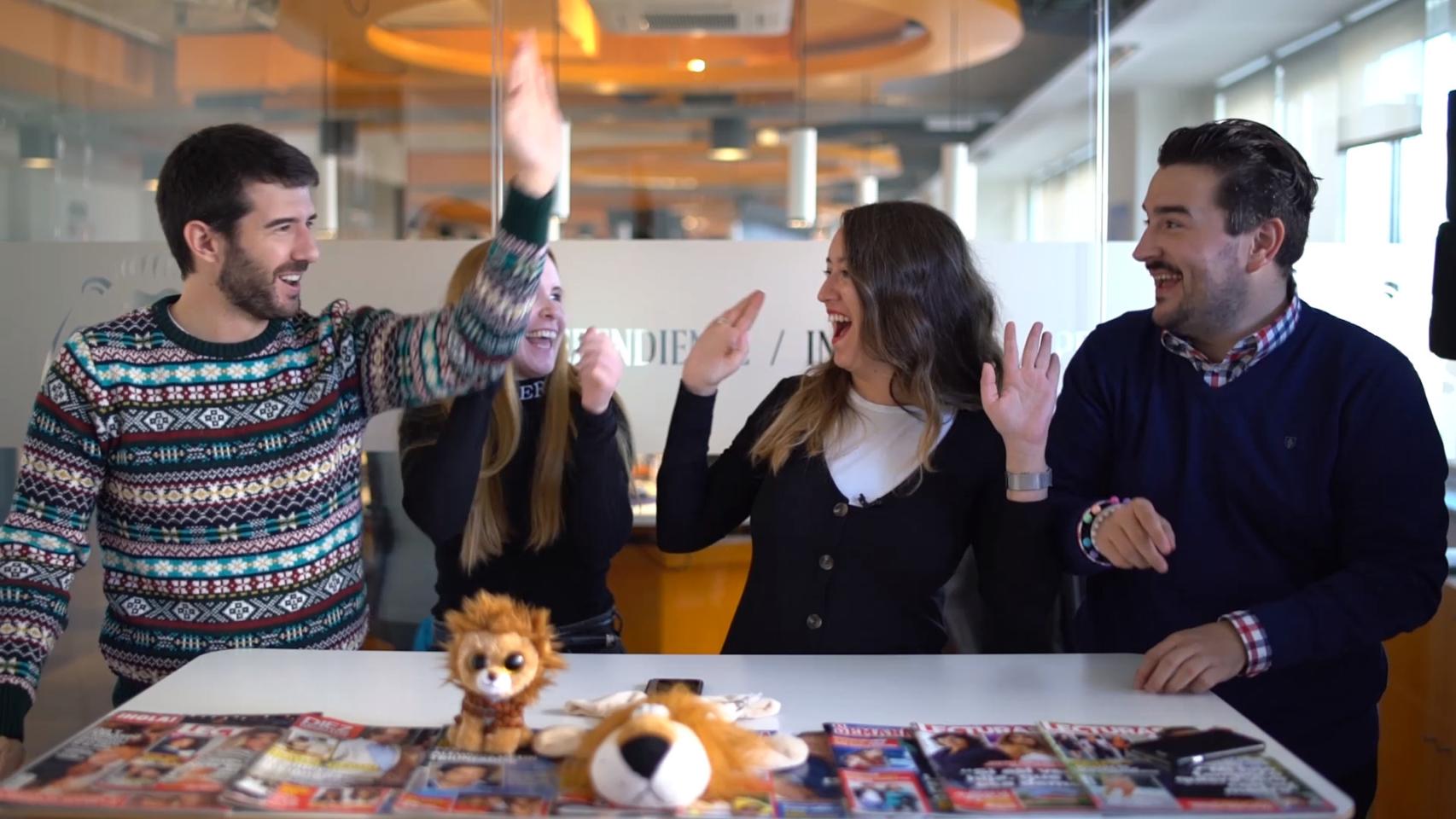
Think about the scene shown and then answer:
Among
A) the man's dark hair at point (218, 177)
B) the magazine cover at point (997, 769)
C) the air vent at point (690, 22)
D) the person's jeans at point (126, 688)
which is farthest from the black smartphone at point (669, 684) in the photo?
the air vent at point (690, 22)

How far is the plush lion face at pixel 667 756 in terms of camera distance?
1334 millimetres

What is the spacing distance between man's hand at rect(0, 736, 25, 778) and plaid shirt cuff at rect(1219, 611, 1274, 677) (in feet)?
5.96

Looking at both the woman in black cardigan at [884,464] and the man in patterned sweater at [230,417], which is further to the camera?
the woman in black cardigan at [884,464]

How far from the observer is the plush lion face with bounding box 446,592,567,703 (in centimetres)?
151

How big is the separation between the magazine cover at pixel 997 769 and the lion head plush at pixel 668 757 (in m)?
0.18

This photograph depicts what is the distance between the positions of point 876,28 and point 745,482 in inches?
105

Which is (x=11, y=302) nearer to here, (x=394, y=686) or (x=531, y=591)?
(x=531, y=591)

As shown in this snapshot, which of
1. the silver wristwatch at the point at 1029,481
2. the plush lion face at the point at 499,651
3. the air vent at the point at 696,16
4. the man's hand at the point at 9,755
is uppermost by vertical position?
the air vent at the point at 696,16

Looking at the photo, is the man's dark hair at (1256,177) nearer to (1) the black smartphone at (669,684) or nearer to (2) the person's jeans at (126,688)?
(1) the black smartphone at (669,684)

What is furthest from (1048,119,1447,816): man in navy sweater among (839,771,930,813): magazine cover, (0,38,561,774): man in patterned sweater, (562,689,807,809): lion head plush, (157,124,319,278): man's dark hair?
(157,124,319,278): man's dark hair

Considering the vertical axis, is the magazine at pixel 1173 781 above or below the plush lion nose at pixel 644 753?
below

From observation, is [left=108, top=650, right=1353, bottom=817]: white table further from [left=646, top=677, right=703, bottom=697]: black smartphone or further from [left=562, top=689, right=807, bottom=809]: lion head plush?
[left=562, top=689, right=807, bottom=809]: lion head plush

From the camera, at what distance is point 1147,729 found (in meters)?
1.64

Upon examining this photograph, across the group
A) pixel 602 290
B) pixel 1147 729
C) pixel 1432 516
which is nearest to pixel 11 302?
pixel 602 290
